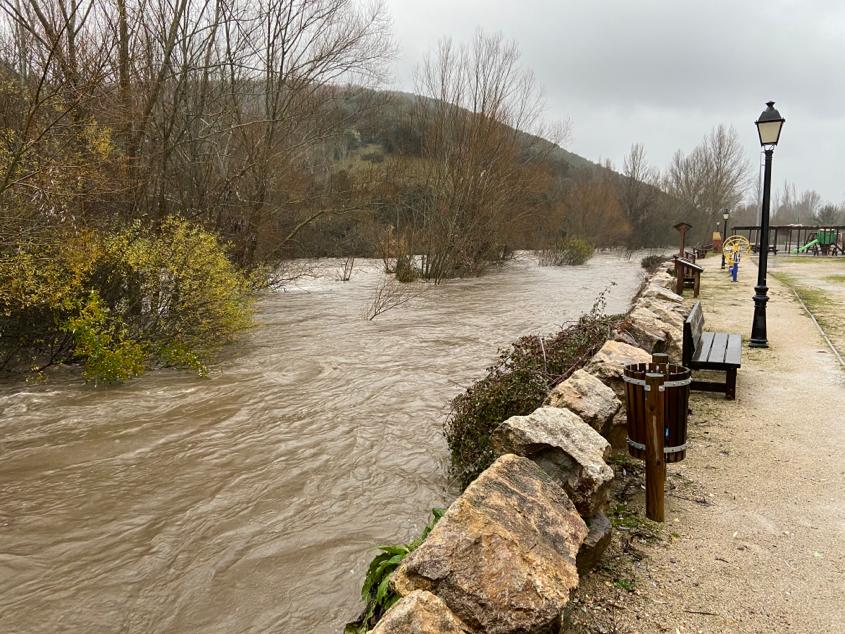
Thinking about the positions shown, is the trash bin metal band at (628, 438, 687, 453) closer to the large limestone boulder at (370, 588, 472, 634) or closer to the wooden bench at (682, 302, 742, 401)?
the large limestone boulder at (370, 588, 472, 634)

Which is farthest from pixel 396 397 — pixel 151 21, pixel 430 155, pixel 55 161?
pixel 430 155

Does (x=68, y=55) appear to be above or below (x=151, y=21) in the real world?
below

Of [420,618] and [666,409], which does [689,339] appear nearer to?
[666,409]

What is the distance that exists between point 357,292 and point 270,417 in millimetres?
12574

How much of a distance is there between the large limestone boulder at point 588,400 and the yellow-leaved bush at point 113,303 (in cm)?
543

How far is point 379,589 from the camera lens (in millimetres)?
2709

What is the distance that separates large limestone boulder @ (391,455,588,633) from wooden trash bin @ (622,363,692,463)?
41.8 inches

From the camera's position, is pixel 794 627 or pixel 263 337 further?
pixel 263 337

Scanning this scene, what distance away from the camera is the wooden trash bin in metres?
3.52

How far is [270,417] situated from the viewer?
6.37 metres

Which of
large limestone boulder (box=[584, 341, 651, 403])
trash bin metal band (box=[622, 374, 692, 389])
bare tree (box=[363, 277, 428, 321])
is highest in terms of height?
trash bin metal band (box=[622, 374, 692, 389])

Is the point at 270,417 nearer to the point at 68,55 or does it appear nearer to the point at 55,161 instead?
the point at 55,161

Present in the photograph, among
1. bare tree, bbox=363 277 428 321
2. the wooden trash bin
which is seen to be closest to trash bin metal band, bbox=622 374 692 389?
the wooden trash bin

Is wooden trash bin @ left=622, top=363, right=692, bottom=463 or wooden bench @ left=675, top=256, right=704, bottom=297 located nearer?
wooden trash bin @ left=622, top=363, right=692, bottom=463
